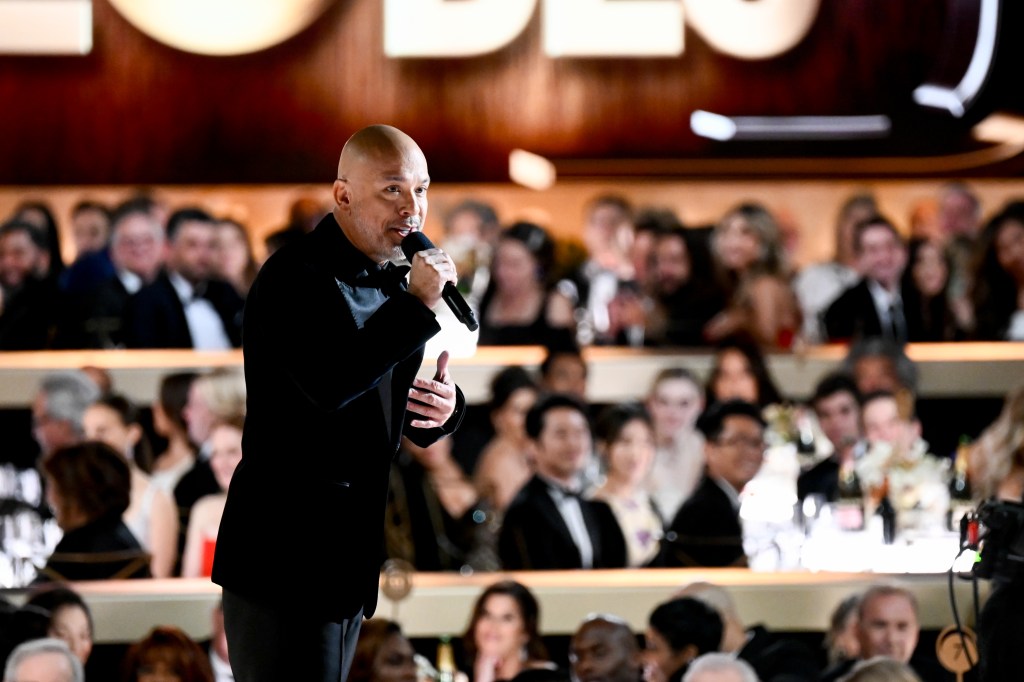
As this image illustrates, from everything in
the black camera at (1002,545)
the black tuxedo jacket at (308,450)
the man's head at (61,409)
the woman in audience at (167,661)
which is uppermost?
the man's head at (61,409)

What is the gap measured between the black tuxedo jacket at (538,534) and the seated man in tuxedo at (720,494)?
28cm

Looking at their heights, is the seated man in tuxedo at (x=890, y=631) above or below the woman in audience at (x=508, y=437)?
below

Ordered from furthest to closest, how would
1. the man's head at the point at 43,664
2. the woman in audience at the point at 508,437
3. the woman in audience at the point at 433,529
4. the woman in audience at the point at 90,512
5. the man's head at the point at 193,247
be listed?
the man's head at the point at 193,247 → the woman in audience at the point at 508,437 → the woman in audience at the point at 433,529 → the woman in audience at the point at 90,512 → the man's head at the point at 43,664

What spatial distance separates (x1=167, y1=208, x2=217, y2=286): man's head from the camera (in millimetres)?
6695

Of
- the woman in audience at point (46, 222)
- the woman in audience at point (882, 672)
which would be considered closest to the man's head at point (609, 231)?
the woman in audience at point (46, 222)

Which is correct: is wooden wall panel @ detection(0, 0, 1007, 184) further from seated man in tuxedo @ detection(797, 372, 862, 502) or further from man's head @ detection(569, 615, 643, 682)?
man's head @ detection(569, 615, 643, 682)

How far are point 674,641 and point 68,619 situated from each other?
1.62 metres

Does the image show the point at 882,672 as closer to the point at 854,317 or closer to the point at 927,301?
the point at 854,317

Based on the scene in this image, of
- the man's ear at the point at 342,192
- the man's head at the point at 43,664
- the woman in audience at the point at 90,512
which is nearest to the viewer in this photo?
the man's ear at the point at 342,192

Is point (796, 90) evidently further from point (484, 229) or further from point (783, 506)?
point (783, 506)

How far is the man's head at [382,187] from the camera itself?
2330 mm

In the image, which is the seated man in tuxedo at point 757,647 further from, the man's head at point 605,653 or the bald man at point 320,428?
the bald man at point 320,428

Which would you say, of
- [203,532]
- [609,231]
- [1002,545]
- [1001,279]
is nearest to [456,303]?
[1002,545]

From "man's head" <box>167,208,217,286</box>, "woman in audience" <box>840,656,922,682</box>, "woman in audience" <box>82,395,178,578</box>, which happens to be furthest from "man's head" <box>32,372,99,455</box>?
"woman in audience" <box>840,656,922,682</box>
